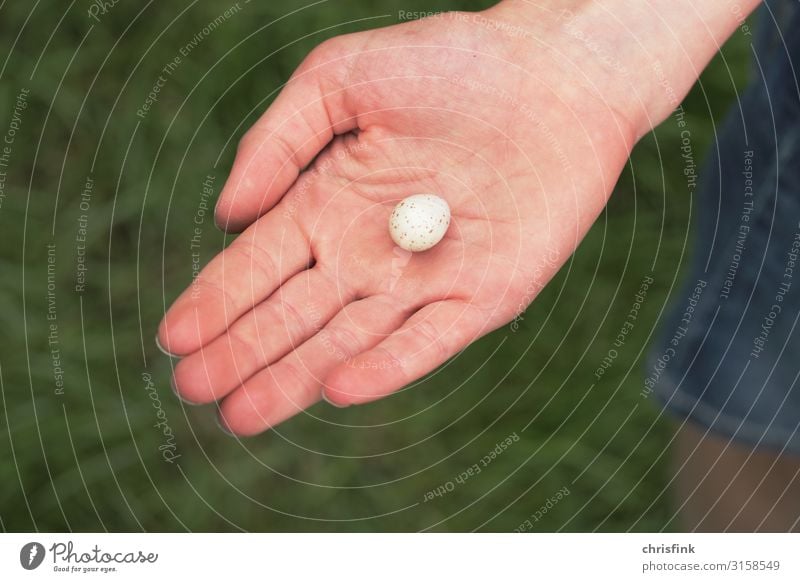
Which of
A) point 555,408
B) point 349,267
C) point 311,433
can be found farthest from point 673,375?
point 311,433

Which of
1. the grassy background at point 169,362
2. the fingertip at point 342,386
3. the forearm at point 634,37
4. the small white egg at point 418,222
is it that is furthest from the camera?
the grassy background at point 169,362

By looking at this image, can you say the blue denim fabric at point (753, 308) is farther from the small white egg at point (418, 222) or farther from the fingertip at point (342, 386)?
the fingertip at point (342, 386)

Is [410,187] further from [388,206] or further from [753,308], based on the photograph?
[753,308]

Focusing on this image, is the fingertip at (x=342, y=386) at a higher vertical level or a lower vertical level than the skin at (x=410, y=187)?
lower

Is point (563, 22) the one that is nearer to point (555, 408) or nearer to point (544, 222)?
point (544, 222)

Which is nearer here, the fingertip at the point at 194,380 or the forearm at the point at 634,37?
the fingertip at the point at 194,380

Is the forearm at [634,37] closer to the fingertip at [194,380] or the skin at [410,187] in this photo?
the skin at [410,187]

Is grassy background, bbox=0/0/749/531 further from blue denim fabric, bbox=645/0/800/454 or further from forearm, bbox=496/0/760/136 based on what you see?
forearm, bbox=496/0/760/136

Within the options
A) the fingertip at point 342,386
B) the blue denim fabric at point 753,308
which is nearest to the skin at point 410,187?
the fingertip at point 342,386

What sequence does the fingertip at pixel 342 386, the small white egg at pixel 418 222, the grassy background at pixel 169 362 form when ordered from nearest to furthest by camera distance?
1. the fingertip at pixel 342 386
2. the small white egg at pixel 418 222
3. the grassy background at pixel 169 362
